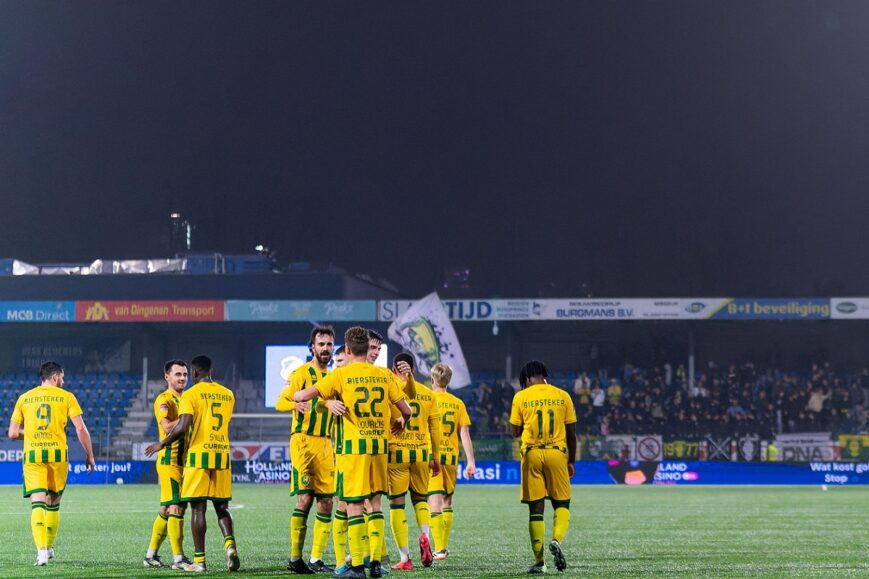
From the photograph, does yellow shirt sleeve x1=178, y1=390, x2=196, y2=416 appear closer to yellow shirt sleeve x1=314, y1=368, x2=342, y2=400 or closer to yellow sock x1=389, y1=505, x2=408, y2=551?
yellow shirt sleeve x1=314, y1=368, x2=342, y2=400

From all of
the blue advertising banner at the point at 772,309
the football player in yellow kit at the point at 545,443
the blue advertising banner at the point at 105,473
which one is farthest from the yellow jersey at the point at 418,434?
the blue advertising banner at the point at 772,309

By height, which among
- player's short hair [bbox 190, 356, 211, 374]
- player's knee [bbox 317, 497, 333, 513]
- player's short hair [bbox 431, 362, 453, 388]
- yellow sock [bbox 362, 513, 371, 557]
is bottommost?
yellow sock [bbox 362, 513, 371, 557]

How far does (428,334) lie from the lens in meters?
41.9

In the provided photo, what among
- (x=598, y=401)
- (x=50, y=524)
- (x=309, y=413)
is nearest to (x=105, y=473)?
(x=598, y=401)

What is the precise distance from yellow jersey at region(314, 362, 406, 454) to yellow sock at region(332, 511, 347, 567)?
85 cm

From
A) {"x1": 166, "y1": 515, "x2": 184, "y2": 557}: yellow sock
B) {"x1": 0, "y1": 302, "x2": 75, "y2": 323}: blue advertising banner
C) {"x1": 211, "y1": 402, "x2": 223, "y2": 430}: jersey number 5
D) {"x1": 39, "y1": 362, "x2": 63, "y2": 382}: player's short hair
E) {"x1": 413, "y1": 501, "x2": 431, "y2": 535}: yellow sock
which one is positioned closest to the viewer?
{"x1": 211, "y1": 402, "x2": 223, "y2": 430}: jersey number 5

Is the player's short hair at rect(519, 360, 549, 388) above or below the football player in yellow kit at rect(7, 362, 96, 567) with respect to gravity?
above

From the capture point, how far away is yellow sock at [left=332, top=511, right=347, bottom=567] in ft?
37.2

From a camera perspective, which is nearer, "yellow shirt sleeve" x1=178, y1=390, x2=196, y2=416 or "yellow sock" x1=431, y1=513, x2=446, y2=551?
"yellow shirt sleeve" x1=178, y1=390, x2=196, y2=416

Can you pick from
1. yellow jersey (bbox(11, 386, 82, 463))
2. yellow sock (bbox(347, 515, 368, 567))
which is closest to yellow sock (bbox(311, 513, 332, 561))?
yellow sock (bbox(347, 515, 368, 567))

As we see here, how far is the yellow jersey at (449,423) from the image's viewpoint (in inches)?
577

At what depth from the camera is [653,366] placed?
53688 mm

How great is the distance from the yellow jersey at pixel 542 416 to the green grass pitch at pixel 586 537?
4.63ft

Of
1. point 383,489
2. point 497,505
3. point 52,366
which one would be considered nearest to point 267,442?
point 497,505
